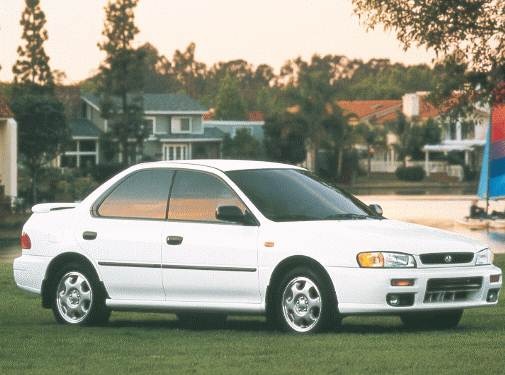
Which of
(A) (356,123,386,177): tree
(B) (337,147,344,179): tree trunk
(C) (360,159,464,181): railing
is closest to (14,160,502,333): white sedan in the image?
(B) (337,147,344,179): tree trunk

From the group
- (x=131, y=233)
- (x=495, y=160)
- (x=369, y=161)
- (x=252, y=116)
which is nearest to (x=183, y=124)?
(x=369, y=161)

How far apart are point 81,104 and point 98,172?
27.8 meters

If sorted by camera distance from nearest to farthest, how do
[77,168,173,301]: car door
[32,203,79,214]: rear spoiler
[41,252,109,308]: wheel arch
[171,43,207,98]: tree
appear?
[77,168,173,301]: car door < [41,252,109,308]: wheel arch < [32,203,79,214]: rear spoiler < [171,43,207,98]: tree

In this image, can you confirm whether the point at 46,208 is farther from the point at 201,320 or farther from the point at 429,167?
the point at 429,167

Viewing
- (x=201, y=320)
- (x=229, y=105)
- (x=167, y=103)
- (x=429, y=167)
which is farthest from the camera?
(x=229, y=105)

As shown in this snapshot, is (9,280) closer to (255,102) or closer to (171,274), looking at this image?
(171,274)

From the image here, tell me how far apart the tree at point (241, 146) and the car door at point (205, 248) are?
335ft

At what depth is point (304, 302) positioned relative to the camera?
13109 mm

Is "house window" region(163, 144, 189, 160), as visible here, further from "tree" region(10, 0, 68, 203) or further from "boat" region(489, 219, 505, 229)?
"boat" region(489, 219, 505, 229)

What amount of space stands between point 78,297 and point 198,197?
1.46m

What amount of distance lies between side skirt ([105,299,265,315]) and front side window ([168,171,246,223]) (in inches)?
28.8

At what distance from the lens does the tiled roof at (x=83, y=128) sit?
376 ft

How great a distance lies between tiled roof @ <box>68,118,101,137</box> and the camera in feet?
376

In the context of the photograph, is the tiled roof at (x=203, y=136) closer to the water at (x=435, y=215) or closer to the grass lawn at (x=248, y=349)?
the water at (x=435, y=215)
